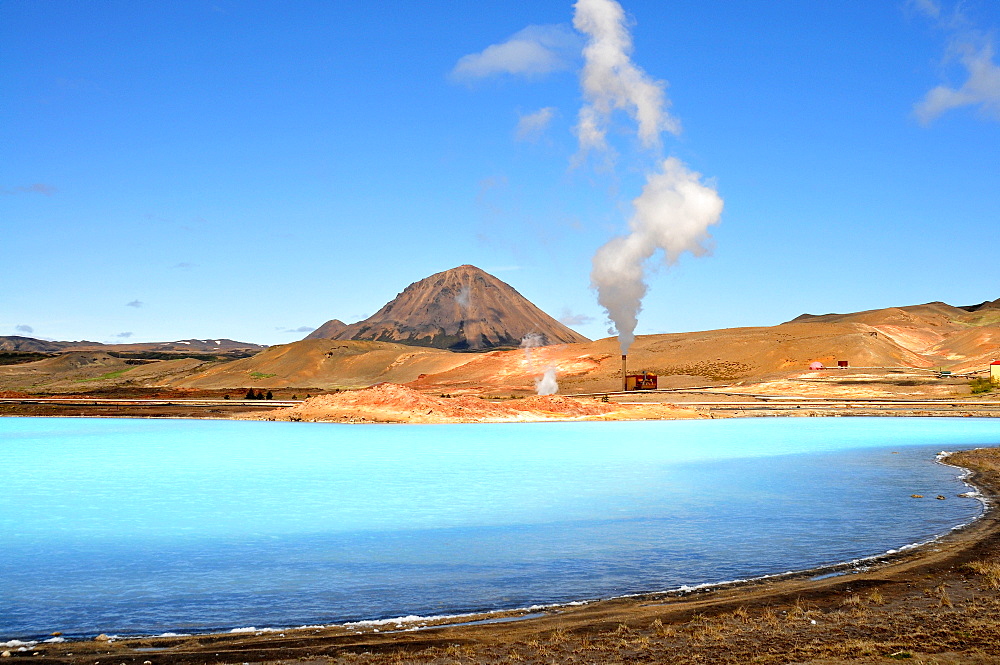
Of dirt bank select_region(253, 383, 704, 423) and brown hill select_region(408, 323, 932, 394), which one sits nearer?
dirt bank select_region(253, 383, 704, 423)

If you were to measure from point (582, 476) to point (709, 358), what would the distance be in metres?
67.4

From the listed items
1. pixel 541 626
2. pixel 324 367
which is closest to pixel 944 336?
pixel 324 367

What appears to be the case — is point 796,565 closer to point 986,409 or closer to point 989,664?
point 989,664

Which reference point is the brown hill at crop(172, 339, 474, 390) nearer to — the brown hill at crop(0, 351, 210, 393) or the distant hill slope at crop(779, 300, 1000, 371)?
the brown hill at crop(0, 351, 210, 393)

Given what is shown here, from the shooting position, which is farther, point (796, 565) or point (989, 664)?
point (796, 565)

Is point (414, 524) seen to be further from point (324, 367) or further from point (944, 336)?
point (944, 336)

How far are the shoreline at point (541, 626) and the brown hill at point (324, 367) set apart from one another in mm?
85766

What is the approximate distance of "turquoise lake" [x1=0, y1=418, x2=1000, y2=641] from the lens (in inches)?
381

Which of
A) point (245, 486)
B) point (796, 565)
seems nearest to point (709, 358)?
point (245, 486)

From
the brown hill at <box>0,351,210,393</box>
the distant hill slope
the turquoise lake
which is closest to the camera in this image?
the turquoise lake

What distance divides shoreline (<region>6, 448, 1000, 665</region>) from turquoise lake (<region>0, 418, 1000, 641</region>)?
0.44 meters

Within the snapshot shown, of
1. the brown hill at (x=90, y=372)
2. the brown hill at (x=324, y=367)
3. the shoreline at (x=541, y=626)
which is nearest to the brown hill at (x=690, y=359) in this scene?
the brown hill at (x=324, y=367)

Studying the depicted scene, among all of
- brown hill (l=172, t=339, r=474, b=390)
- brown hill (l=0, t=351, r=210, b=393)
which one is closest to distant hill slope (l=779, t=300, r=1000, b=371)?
brown hill (l=172, t=339, r=474, b=390)

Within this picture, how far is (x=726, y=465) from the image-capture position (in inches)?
952
